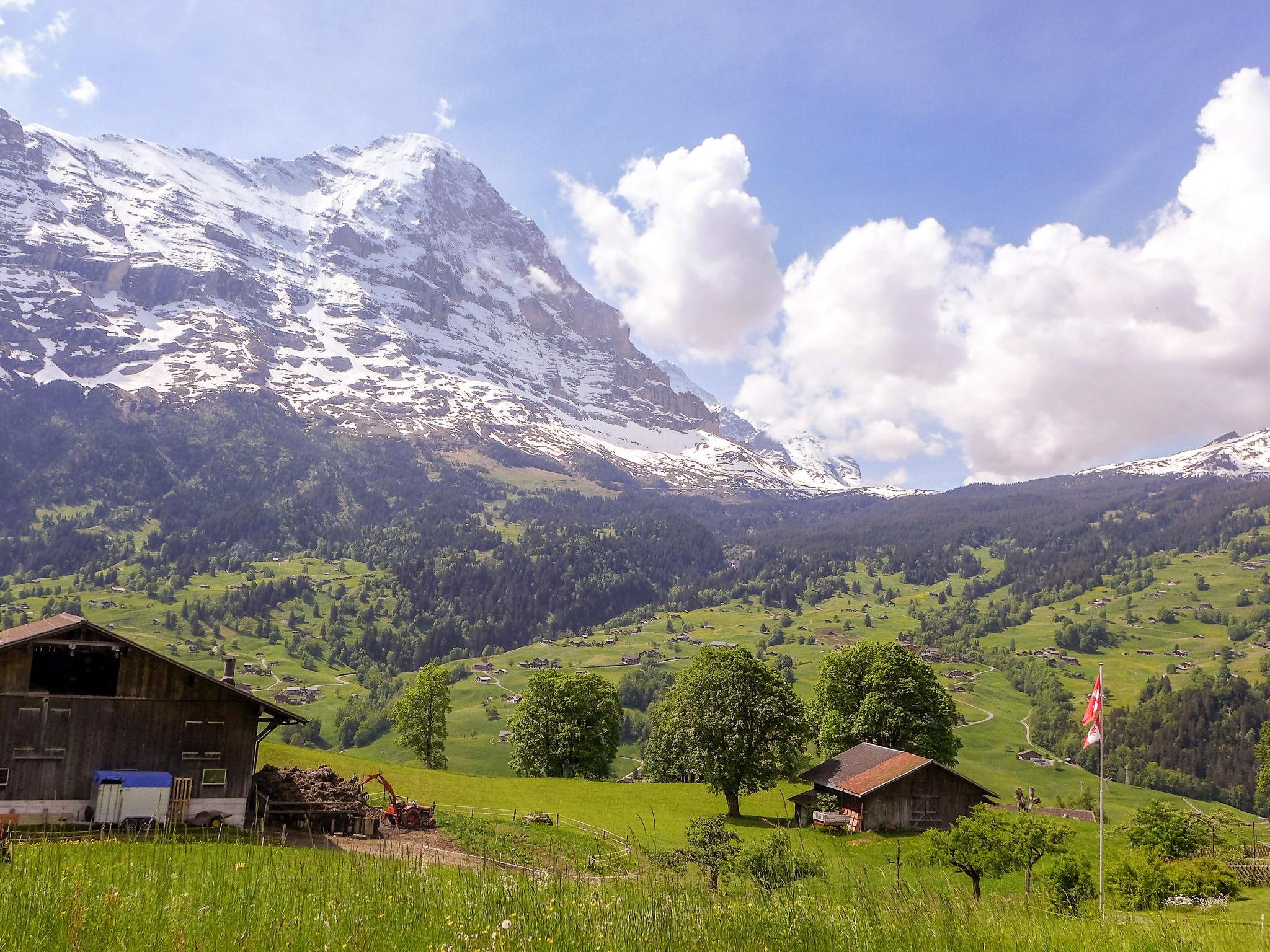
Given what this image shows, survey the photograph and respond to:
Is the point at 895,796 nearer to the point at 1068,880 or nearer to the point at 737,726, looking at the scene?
the point at 737,726

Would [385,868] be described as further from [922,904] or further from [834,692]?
[834,692]

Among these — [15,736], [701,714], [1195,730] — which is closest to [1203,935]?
[15,736]

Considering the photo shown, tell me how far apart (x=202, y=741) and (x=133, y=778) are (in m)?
3.07

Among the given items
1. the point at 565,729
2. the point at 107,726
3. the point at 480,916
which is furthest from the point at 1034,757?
the point at 480,916

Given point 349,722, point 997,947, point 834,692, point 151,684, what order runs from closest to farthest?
point 997,947 < point 151,684 < point 834,692 < point 349,722

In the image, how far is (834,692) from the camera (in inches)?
3061

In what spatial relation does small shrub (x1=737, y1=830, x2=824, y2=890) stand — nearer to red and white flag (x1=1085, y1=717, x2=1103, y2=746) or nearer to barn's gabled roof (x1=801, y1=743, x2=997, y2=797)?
red and white flag (x1=1085, y1=717, x2=1103, y2=746)

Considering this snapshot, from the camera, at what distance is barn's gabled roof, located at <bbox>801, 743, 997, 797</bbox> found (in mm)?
57938

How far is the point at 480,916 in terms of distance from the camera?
27.4 feet

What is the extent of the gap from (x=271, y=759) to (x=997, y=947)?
65.4 m

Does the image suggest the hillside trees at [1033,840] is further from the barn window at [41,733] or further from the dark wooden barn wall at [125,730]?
the barn window at [41,733]

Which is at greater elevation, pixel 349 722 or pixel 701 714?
pixel 701 714

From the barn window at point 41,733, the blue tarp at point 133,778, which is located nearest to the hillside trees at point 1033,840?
the blue tarp at point 133,778

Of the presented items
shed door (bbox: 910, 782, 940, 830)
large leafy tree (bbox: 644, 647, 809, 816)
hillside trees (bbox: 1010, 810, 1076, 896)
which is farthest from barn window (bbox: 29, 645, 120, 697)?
shed door (bbox: 910, 782, 940, 830)
